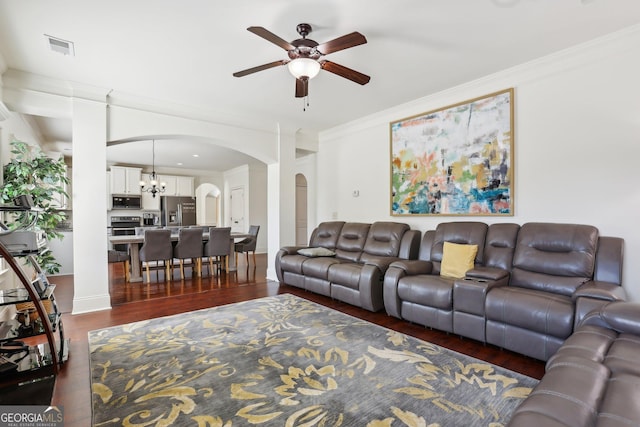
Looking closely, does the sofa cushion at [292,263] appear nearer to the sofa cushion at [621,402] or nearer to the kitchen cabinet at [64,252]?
the sofa cushion at [621,402]

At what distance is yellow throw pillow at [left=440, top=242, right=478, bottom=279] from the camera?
3.27 meters

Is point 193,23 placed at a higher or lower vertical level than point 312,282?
higher

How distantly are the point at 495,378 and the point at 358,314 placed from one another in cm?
165

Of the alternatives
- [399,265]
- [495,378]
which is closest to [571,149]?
[399,265]

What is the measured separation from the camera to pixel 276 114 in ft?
16.5

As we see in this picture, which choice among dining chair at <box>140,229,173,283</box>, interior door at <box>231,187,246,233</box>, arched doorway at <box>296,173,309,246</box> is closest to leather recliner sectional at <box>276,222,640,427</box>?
dining chair at <box>140,229,173,283</box>

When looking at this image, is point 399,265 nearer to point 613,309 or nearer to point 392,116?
point 613,309

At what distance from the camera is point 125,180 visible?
335 inches

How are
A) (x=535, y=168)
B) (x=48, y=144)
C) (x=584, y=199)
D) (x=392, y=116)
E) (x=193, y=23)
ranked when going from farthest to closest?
(x=48, y=144) < (x=392, y=116) < (x=535, y=168) < (x=584, y=199) < (x=193, y=23)

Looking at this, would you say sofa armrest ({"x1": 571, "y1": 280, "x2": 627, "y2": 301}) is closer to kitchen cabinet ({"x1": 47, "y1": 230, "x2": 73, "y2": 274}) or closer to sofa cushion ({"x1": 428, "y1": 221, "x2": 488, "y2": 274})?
sofa cushion ({"x1": 428, "y1": 221, "x2": 488, "y2": 274})

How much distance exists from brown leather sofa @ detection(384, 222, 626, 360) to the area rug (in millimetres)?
Answer: 361

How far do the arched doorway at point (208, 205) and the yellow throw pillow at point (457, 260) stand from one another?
347 inches

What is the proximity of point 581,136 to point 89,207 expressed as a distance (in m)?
5.50

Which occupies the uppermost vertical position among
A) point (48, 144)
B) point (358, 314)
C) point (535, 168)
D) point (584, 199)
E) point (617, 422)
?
point (48, 144)
